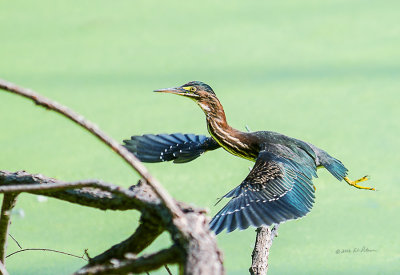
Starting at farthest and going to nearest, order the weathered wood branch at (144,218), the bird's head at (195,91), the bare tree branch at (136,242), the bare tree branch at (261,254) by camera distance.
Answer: the bird's head at (195,91) < the bare tree branch at (261,254) < the bare tree branch at (136,242) < the weathered wood branch at (144,218)

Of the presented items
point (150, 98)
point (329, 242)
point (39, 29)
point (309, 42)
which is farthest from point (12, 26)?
point (329, 242)

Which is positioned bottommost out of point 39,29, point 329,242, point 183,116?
point 329,242

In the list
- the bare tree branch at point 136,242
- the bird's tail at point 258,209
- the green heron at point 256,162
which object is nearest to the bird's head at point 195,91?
the green heron at point 256,162

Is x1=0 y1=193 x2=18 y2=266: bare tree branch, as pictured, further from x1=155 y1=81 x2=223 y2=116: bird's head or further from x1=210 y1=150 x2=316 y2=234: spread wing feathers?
x1=155 y1=81 x2=223 y2=116: bird's head

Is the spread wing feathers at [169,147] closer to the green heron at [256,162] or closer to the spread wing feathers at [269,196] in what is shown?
the green heron at [256,162]

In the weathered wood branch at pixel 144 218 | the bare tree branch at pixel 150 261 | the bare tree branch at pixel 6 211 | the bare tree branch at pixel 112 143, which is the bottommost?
the bare tree branch at pixel 6 211

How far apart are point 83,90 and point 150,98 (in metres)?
0.37

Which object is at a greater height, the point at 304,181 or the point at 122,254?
the point at 122,254

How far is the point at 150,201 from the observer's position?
3.13 ft

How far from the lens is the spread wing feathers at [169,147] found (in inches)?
103

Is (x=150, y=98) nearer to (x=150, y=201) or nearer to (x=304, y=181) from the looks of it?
(x=304, y=181)

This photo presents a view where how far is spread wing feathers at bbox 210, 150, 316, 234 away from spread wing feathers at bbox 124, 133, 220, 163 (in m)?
0.33

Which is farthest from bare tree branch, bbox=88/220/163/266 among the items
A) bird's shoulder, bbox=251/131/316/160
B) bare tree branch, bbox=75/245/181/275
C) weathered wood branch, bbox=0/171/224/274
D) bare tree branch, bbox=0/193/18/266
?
bird's shoulder, bbox=251/131/316/160

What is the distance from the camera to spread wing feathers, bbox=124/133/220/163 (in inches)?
103
